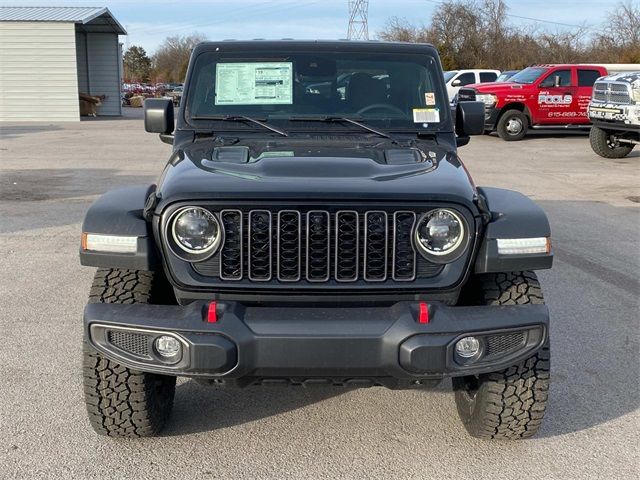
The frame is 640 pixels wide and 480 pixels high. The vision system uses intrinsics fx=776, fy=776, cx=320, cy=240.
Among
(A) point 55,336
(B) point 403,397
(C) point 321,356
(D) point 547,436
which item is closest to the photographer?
(C) point 321,356

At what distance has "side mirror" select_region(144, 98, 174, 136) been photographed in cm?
454

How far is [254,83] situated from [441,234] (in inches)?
69.1

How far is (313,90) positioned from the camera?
4375mm

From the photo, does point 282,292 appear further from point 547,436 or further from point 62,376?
point 62,376

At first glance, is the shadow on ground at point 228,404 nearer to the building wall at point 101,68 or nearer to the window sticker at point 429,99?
the window sticker at point 429,99

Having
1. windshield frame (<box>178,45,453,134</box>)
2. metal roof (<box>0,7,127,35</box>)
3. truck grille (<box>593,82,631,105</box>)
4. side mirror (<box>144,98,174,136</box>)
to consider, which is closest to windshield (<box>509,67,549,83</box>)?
truck grille (<box>593,82,631,105</box>)

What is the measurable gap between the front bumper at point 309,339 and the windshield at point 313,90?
1.56 m

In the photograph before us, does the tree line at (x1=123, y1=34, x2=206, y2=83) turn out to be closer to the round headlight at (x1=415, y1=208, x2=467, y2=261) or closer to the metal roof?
the metal roof

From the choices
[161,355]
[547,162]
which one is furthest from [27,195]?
[547,162]

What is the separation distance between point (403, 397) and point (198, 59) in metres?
2.24

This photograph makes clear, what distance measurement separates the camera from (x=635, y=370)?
4434 mm

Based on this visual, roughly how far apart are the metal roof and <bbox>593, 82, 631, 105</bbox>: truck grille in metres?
17.9

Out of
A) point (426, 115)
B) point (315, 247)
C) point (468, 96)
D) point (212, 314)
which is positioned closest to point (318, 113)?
point (426, 115)

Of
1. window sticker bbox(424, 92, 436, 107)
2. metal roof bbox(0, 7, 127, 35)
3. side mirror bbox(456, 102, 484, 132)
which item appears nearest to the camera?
window sticker bbox(424, 92, 436, 107)
